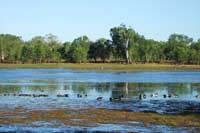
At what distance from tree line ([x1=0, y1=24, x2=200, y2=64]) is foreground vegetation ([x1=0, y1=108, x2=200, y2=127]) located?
13490 cm

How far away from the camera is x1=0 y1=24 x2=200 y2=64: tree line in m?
170

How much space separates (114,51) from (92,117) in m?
144

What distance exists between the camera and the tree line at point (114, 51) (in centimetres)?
17000

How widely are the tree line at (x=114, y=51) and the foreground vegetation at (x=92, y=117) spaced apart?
135 metres

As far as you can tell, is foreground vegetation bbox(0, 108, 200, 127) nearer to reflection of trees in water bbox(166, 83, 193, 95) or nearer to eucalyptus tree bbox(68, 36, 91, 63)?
reflection of trees in water bbox(166, 83, 193, 95)

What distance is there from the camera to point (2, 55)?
609 feet

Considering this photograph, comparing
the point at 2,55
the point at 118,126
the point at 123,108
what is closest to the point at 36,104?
the point at 123,108

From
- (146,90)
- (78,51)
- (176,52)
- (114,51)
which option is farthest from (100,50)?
(146,90)

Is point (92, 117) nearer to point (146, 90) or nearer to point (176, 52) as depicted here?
point (146, 90)

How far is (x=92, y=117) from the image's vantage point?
97.2ft

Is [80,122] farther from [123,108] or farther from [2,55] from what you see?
[2,55]

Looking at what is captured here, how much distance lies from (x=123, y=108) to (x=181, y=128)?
10.1 meters

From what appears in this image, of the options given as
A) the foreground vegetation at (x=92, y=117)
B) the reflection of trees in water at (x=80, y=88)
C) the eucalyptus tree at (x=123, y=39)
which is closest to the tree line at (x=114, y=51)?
the eucalyptus tree at (x=123, y=39)

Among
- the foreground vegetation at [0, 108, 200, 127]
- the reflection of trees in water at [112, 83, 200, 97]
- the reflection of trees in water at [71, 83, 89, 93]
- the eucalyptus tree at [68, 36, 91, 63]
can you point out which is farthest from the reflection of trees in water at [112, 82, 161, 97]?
the eucalyptus tree at [68, 36, 91, 63]
